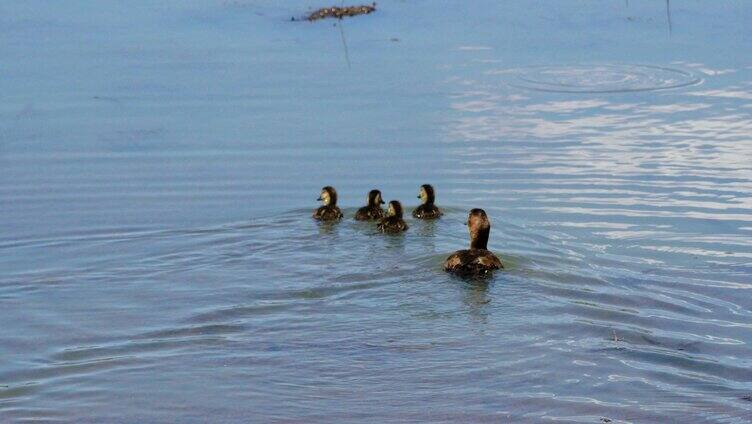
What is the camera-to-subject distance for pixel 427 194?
10.8 meters

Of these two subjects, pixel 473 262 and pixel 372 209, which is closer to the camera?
pixel 473 262

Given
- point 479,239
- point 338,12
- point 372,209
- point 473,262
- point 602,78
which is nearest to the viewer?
point 473,262

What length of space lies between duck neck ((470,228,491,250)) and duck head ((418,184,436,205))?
0.98m

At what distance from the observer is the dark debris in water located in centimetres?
1769

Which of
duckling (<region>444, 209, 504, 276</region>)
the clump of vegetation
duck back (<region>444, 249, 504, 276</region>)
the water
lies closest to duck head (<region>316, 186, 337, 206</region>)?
the water

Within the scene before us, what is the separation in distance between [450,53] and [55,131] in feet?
16.0

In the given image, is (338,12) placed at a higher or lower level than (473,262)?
higher

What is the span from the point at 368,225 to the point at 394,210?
24 centimetres

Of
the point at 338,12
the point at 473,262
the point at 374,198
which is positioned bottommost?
the point at 473,262

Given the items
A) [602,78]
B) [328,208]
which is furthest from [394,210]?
[602,78]

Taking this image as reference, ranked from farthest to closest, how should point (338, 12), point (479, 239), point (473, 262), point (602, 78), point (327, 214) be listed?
point (338, 12) → point (602, 78) → point (327, 214) → point (479, 239) → point (473, 262)

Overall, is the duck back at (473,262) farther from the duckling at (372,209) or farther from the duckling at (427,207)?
the duckling at (372,209)

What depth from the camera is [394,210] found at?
Answer: 10.7 metres

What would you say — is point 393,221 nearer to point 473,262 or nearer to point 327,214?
point 327,214
